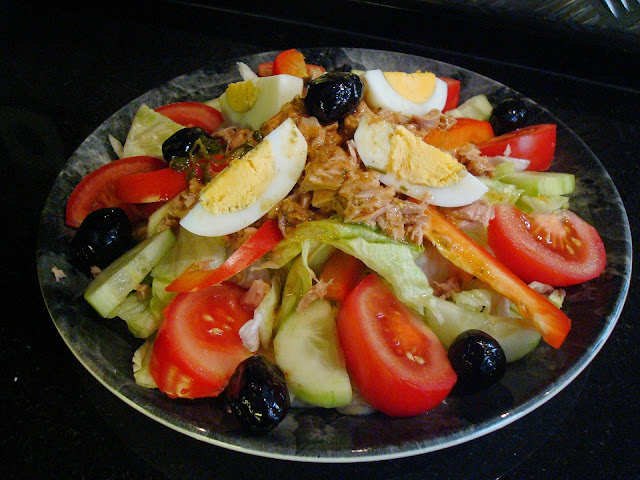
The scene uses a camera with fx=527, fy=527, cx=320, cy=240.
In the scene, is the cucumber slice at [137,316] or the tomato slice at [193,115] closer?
the cucumber slice at [137,316]

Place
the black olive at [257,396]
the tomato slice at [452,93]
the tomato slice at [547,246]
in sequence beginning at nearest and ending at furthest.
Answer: the black olive at [257,396] < the tomato slice at [547,246] < the tomato slice at [452,93]

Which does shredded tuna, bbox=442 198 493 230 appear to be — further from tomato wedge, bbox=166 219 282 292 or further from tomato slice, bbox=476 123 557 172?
tomato wedge, bbox=166 219 282 292

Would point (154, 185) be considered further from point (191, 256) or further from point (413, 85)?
point (413, 85)

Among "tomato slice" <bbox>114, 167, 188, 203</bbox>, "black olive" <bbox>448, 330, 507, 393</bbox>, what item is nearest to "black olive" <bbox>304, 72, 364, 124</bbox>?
"tomato slice" <bbox>114, 167, 188, 203</bbox>

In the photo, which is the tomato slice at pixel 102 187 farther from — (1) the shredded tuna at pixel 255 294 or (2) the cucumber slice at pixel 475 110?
(2) the cucumber slice at pixel 475 110

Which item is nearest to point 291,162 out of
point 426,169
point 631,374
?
point 426,169

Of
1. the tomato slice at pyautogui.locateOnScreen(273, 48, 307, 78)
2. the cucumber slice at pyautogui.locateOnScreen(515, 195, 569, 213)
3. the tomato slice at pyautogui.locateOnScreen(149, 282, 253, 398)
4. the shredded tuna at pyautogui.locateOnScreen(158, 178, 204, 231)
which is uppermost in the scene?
the tomato slice at pyautogui.locateOnScreen(273, 48, 307, 78)

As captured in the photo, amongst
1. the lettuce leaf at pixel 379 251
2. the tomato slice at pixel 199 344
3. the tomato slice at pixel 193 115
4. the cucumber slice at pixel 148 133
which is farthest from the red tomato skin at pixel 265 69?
the tomato slice at pixel 199 344

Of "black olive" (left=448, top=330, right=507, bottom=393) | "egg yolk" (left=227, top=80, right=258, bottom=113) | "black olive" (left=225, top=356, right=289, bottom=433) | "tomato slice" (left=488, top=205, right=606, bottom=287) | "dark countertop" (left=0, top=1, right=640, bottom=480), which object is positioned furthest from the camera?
"egg yolk" (left=227, top=80, right=258, bottom=113)
